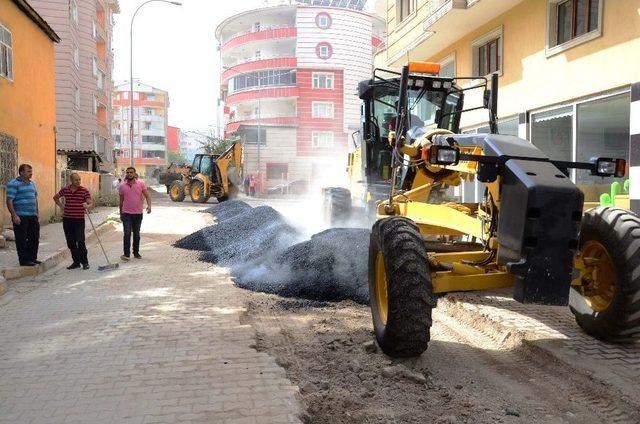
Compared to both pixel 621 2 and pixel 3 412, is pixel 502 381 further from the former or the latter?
pixel 621 2

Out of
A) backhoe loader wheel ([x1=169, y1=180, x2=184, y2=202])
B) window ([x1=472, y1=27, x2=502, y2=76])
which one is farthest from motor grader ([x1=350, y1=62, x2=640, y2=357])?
backhoe loader wheel ([x1=169, y1=180, x2=184, y2=202])

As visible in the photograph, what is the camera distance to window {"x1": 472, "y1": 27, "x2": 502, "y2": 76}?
12244 mm

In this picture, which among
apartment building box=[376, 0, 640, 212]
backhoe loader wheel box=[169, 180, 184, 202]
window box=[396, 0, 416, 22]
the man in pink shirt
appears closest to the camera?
apartment building box=[376, 0, 640, 212]

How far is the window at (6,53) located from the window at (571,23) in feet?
39.8

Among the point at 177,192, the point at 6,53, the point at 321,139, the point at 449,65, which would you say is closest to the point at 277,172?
the point at 321,139

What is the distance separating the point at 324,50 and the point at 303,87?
3.76 m

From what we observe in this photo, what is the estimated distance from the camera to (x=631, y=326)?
4.18 meters

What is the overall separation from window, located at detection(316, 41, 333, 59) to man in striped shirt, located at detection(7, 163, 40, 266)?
41.1 metres

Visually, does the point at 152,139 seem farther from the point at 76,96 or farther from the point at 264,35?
the point at 76,96

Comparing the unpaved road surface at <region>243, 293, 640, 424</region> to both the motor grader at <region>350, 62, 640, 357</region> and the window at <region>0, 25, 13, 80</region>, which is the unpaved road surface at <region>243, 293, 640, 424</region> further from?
the window at <region>0, 25, 13, 80</region>

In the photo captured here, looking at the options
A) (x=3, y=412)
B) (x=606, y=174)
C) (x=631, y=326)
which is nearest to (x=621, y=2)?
(x=606, y=174)

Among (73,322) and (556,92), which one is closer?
(73,322)

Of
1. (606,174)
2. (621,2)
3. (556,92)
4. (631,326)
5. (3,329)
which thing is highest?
(621,2)

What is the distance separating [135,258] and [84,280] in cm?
205
